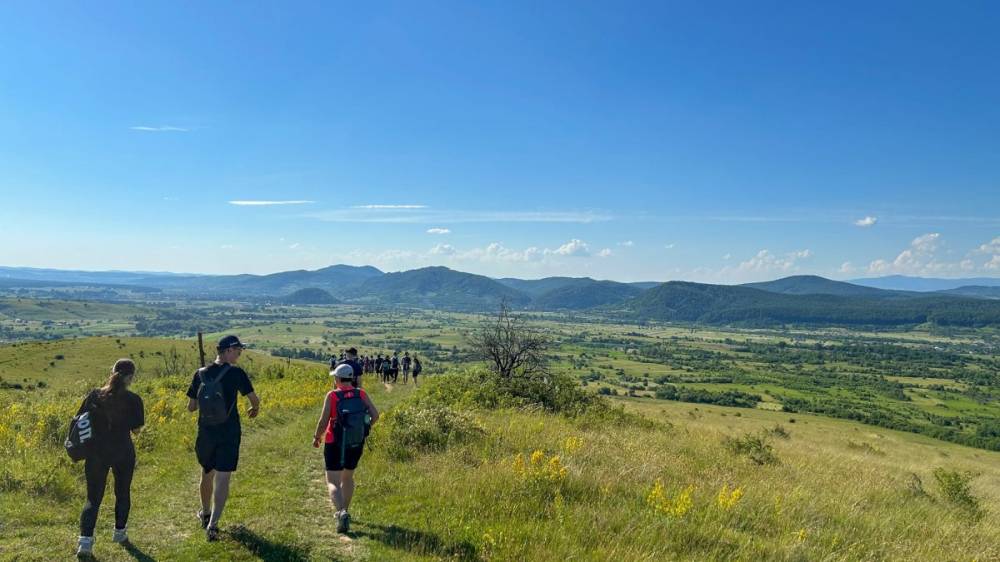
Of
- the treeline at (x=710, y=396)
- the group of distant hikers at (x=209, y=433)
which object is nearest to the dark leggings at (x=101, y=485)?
the group of distant hikers at (x=209, y=433)

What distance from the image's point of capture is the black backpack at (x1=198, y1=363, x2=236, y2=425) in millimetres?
6910

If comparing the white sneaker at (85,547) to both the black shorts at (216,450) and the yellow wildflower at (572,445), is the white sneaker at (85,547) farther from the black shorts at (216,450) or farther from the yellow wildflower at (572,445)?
the yellow wildflower at (572,445)

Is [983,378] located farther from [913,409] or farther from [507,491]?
[507,491]

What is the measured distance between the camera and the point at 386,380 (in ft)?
102

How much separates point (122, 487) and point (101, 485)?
225mm

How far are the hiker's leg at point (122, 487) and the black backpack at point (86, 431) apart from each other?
40 cm

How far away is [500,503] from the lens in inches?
319

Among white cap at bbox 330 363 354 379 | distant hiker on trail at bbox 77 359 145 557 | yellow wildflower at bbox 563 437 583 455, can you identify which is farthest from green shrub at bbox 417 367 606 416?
distant hiker on trail at bbox 77 359 145 557

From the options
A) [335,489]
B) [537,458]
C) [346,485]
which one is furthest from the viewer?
[537,458]

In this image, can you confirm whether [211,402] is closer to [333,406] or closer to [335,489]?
[333,406]

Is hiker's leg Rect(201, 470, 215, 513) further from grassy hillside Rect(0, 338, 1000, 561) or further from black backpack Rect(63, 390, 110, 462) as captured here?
black backpack Rect(63, 390, 110, 462)

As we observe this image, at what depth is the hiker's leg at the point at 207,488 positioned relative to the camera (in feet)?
23.7

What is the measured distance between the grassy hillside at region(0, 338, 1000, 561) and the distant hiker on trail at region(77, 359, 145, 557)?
0.43m

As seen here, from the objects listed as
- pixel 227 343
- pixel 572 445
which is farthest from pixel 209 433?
pixel 572 445
